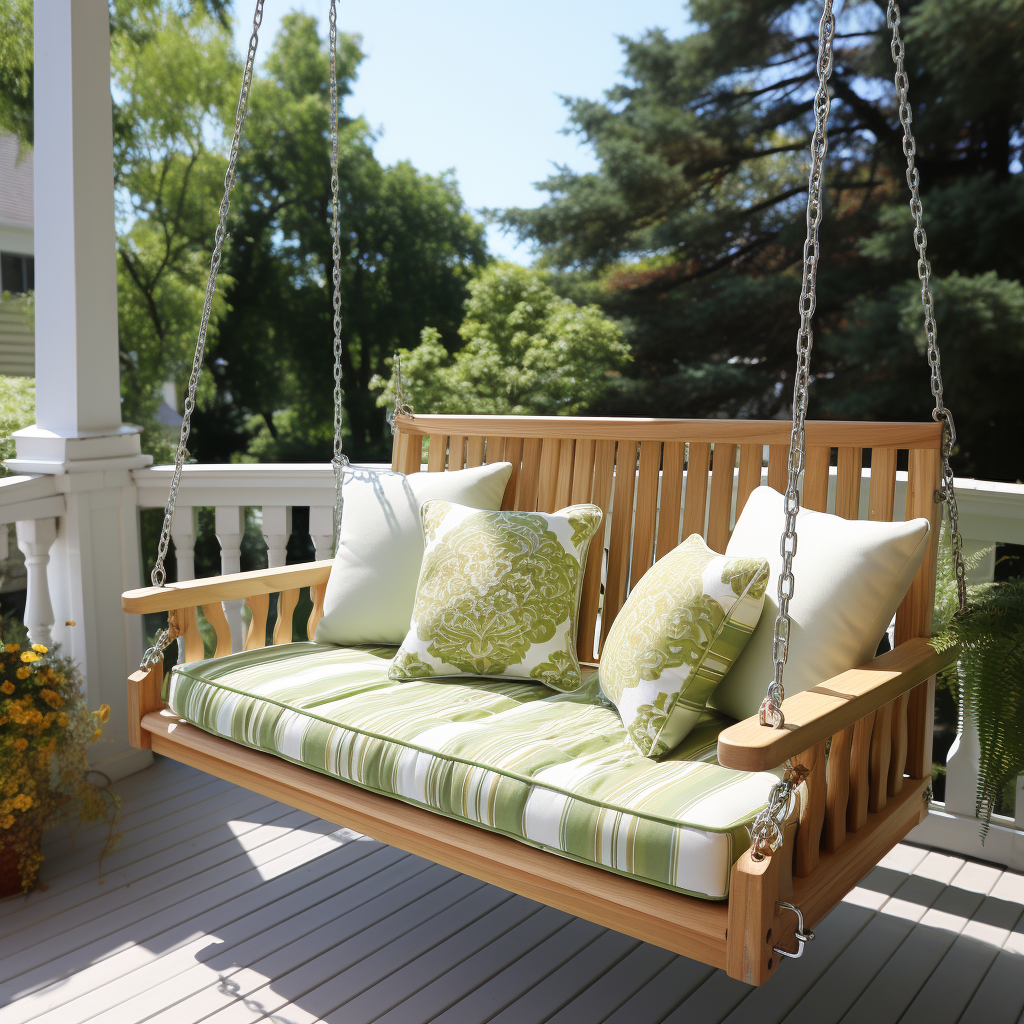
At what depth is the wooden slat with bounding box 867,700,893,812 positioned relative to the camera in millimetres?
1544

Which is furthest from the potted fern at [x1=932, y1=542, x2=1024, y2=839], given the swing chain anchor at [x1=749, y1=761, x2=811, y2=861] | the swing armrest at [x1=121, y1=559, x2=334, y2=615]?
the swing armrest at [x1=121, y1=559, x2=334, y2=615]

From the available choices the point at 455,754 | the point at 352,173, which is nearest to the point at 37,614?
the point at 455,754

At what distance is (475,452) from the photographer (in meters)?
2.43

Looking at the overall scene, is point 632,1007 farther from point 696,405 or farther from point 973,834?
point 696,405

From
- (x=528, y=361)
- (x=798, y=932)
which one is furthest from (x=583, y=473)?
(x=528, y=361)

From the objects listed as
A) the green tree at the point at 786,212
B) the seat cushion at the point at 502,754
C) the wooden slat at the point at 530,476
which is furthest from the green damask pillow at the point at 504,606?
the green tree at the point at 786,212

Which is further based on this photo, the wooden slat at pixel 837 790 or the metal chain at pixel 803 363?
the wooden slat at pixel 837 790

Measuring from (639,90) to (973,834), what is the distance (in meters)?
8.98

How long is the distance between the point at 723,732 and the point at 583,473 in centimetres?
114

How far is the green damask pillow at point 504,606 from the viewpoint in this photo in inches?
76.6

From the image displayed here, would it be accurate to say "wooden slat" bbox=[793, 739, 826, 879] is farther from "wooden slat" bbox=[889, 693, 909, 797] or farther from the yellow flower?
the yellow flower

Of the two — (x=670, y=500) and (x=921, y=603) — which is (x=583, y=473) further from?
(x=921, y=603)

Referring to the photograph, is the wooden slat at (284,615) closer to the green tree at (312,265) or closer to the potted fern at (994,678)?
the potted fern at (994,678)

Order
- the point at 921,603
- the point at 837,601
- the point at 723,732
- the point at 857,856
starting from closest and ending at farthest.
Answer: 1. the point at 723,732
2. the point at 857,856
3. the point at 837,601
4. the point at 921,603
